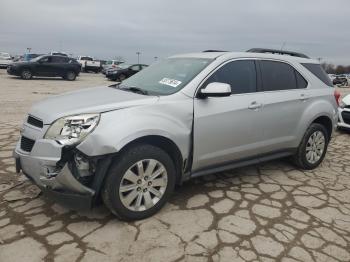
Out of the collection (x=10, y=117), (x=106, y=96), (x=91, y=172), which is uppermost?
(x=106, y=96)

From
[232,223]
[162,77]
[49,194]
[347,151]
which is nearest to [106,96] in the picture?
[162,77]

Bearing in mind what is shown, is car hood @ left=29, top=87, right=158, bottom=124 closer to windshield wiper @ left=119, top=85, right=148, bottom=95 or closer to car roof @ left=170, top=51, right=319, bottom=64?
windshield wiper @ left=119, top=85, right=148, bottom=95

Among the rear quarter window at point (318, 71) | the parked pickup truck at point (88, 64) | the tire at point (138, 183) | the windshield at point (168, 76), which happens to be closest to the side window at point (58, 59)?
the parked pickup truck at point (88, 64)

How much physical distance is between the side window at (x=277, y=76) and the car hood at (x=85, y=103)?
1714 millimetres

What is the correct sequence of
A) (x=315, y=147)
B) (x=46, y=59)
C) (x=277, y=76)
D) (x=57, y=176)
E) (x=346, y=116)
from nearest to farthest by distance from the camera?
(x=57, y=176)
(x=277, y=76)
(x=315, y=147)
(x=346, y=116)
(x=46, y=59)

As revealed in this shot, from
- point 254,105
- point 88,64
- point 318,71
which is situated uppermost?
point 318,71

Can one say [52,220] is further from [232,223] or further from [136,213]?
[232,223]

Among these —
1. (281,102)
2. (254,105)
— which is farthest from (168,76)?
(281,102)

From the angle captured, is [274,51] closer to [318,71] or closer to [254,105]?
[318,71]

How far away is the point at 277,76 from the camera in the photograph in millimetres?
4773

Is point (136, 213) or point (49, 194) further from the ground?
point (49, 194)

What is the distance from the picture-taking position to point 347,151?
6.71m

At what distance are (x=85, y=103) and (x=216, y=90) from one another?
4.39 ft

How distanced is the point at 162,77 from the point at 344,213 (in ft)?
8.50
